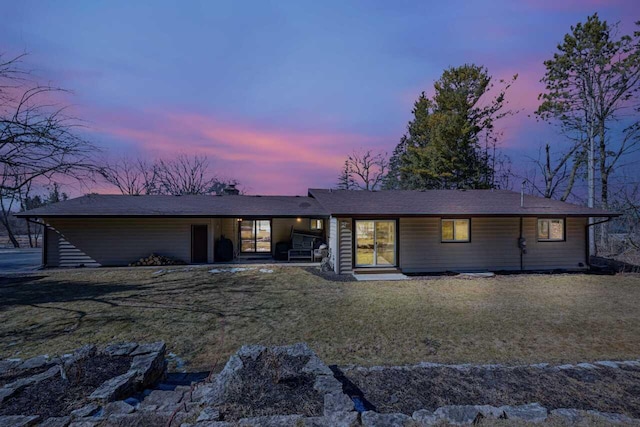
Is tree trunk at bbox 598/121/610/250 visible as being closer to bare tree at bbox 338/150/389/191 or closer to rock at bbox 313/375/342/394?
bare tree at bbox 338/150/389/191

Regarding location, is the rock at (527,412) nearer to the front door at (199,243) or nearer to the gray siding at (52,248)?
the front door at (199,243)

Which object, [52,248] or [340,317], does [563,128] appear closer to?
[340,317]

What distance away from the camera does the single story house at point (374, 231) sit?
36.2ft

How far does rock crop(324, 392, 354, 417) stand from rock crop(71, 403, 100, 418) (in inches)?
77.3

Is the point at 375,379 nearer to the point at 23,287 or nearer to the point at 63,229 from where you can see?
the point at 23,287

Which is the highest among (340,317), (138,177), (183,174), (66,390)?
(183,174)

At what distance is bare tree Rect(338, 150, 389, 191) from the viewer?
32.4m

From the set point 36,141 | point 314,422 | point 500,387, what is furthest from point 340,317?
point 36,141

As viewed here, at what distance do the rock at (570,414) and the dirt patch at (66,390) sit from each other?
427 centimetres

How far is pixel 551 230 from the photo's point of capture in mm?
11883

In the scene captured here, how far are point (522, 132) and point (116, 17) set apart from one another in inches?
1003

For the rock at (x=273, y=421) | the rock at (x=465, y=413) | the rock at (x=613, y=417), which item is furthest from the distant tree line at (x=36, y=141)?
the rock at (x=613, y=417)

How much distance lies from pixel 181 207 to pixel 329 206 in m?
6.63

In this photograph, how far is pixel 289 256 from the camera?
1341 centimetres
